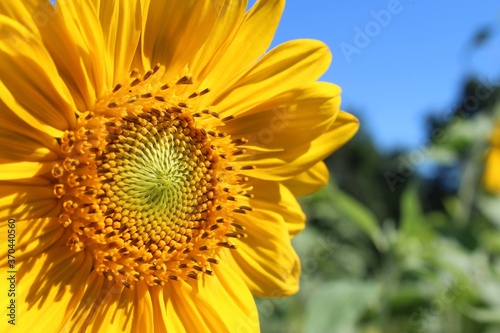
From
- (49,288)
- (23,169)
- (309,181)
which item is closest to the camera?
(23,169)

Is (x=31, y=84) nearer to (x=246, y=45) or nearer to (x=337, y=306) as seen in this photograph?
(x=246, y=45)

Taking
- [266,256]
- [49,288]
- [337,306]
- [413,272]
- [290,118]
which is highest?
[49,288]

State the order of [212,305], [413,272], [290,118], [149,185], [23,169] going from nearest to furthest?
[23,169] < [149,185] < [212,305] < [290,118] < [413,272]

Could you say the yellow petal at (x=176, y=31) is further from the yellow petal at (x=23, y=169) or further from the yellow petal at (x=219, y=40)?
the yellow petal at (x=23, y=169)

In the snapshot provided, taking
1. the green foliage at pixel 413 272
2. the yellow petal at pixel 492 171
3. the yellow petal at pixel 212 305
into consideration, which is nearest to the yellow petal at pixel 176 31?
the yellow petal at pixel 212 305

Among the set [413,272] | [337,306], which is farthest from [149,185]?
[413,272]

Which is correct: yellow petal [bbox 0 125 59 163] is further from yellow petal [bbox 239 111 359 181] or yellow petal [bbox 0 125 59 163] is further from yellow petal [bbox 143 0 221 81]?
yellow petal [bbox 239 111 359 181]

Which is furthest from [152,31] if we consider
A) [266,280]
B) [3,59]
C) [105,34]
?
[266,280]

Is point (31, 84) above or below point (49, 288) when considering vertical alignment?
above
